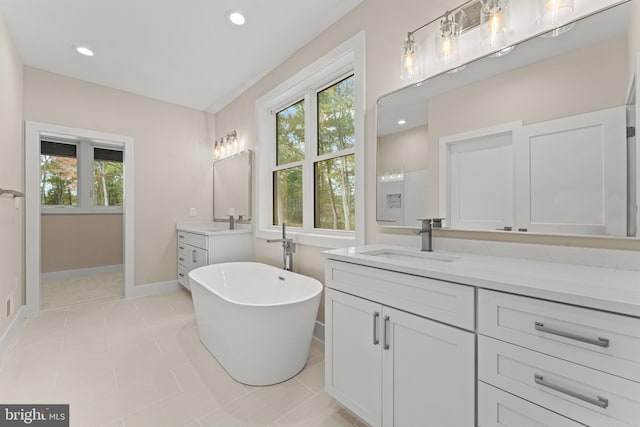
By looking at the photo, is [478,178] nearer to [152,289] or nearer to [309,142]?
[309,142]

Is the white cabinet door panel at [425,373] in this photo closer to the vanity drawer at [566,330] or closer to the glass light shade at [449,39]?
the vanity drawer at [566,330]

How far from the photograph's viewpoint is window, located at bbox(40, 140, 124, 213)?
4492 millimetres

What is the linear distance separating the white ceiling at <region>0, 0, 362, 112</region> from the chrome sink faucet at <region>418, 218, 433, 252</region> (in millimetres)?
1721

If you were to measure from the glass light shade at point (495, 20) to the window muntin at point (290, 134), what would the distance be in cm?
182

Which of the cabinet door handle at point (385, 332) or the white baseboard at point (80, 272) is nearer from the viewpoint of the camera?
the cabinet door handle at point (385, 332)

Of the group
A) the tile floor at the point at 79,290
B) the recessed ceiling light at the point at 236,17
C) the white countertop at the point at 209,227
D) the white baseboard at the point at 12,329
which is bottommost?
the tile floor at the point at 79,290

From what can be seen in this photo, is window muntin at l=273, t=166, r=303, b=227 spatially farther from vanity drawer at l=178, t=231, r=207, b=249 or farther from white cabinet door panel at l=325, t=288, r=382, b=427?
white cabinet door panel at l=325, t=288, r=382, b=427

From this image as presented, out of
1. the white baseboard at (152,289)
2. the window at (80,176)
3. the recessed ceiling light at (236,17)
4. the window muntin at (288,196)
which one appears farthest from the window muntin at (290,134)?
the window at (80,176)

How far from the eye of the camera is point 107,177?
5023mm

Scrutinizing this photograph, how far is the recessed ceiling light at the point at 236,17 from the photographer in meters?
2.13

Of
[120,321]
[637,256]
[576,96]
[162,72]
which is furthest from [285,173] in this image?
[637,256]

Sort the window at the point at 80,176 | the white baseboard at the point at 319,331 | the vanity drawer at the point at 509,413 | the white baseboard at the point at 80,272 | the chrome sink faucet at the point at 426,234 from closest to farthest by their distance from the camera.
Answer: the vanity drawer at the point at 509,413, the chrome sink faucet at the point at 426,234, the white baseboard at the point at 319,331, the white baseboard at the point at 80,272, the window at the point at 80,176

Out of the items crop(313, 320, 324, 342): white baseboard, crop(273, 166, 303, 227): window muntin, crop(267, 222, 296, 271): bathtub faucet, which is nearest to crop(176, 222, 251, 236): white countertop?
crop(273, 166, 303, 227): window muntin

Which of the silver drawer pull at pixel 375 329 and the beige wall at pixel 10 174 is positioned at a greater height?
the beige wall at pixel 10 174
